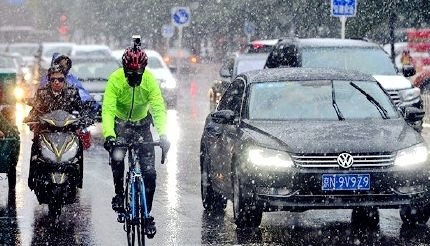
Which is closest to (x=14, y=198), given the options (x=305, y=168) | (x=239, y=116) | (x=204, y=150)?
(x=204, y=150)

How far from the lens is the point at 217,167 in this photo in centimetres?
1221

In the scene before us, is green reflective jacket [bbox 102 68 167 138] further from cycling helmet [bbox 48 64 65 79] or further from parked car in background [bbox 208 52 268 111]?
parked car in background [bbox 208 52 268 111]

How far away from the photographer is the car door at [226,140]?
→ 11680 mm

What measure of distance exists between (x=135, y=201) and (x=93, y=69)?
17719 millimetres

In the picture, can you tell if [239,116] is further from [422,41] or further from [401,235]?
[422,41]

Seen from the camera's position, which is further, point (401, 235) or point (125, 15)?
point (125, 15)

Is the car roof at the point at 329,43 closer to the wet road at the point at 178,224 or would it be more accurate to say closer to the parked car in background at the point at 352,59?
the parked car in background at the point at 352,59

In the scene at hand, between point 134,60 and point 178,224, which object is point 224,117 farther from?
point 134,60

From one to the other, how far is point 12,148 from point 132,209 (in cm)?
420

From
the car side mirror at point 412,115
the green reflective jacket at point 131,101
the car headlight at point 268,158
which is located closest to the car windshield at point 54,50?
the car side mirror at point 412,115

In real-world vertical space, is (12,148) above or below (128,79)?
below

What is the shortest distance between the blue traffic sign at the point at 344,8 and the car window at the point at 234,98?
48.0 feet

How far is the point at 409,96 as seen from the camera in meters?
21.0

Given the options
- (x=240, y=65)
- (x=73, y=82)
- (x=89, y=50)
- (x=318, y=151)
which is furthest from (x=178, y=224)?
(x=89, y=50)
